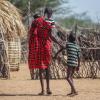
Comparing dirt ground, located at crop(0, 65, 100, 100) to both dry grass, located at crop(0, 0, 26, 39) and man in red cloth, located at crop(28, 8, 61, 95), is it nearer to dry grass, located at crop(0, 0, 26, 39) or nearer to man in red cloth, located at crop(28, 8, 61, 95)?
man in red cloth, located at crop(28, 8, 61, 95)

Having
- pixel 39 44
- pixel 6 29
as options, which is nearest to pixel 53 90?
pixel 39 44

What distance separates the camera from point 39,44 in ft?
35.9

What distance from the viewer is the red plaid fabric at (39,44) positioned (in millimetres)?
10883

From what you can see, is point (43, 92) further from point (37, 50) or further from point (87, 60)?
point (87, 60)

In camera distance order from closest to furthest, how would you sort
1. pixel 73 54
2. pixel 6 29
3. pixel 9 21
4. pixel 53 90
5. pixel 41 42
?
pixel 73 54, pixel 41 42, pixel 53 90, pixel 6 29, pixel 9 21

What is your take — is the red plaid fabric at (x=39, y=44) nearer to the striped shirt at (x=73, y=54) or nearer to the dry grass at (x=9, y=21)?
the striped shirt at (x=73, y=54)

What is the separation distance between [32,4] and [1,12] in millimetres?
15012

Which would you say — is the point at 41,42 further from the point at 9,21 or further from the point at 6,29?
the point at 9,21

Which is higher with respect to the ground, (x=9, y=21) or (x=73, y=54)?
(x=9, y=21)

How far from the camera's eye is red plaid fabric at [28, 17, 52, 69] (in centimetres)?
1088

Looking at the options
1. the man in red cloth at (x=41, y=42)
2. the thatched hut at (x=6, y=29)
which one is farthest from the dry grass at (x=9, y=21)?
the man in red cloth at (x=41, y=42)

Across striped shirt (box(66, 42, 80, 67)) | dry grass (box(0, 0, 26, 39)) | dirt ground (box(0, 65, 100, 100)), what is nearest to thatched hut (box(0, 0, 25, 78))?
dry grass (box(0, 0, 26, 39))

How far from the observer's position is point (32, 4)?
3128 cm

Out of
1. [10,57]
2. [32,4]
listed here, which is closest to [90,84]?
[10,57]
